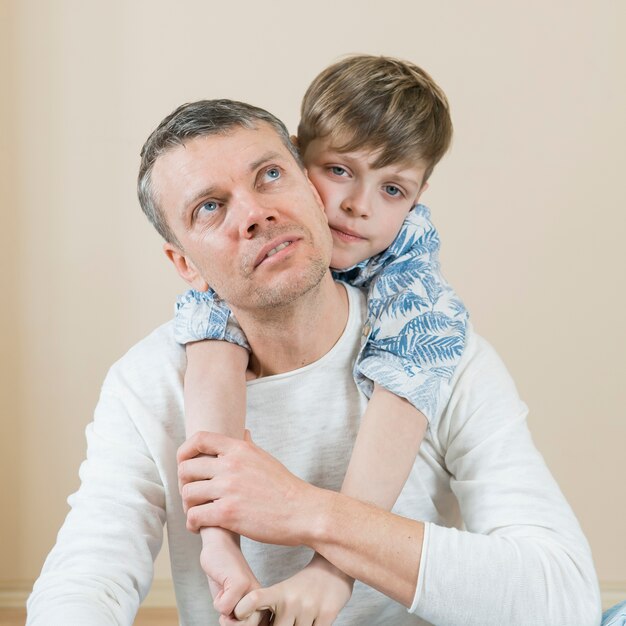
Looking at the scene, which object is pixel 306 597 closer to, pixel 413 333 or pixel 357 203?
pixel 413 333

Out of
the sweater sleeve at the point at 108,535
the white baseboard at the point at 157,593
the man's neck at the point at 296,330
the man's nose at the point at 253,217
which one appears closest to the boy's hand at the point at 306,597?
the sweater sleeve at the point at 108,535

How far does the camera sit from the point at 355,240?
1815 mm

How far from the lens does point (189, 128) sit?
5.49 feet

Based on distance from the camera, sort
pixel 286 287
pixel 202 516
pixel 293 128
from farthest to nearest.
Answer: pixel 293 128, pixel 286 287, pixel 202 516

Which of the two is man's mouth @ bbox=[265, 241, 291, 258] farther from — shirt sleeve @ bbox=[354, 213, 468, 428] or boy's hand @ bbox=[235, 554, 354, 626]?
boy's hand @ bbox=[235, 554, 354, 626]

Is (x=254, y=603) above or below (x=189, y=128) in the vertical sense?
below

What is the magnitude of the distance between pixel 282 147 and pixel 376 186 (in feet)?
0.71

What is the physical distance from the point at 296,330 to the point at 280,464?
305mm

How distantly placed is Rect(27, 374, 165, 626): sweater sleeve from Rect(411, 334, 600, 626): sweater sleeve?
0.48 meters

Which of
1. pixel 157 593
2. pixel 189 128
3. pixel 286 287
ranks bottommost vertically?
pixel 157 593

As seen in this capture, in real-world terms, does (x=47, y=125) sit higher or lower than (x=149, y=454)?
higher

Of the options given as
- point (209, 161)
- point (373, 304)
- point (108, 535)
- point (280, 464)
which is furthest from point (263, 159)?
point (108, 535)

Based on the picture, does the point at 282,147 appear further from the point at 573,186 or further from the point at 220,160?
the point at 573,186

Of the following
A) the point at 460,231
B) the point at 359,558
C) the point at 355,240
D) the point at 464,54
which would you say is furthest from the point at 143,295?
the point at 359,558
